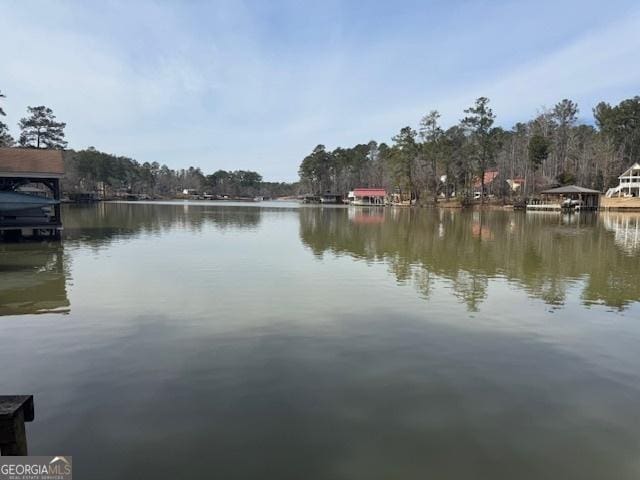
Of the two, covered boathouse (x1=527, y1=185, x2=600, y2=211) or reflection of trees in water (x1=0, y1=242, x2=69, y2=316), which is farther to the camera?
covered boathouse (x1=527, y1=185, x2=600, y2=211)

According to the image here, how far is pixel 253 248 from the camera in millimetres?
21688

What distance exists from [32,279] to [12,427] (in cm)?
1143

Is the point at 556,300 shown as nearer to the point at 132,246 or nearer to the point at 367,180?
the point at 132,246

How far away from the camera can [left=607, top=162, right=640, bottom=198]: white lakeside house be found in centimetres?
6600

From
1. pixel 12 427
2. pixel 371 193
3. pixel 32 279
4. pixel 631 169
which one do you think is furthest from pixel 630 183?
pixel 12 427

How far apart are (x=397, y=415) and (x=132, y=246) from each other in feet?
64.5

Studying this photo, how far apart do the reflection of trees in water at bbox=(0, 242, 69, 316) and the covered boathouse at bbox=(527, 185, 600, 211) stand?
61.0 metres

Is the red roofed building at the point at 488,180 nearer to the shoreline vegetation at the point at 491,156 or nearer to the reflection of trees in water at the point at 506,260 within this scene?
the shoreline vegetation at the point at 491,156

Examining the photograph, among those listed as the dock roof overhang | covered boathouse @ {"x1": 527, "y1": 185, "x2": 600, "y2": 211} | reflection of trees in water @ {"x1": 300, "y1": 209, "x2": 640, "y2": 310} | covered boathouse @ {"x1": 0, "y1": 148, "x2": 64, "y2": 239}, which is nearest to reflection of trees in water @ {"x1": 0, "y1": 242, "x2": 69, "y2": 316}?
covered boathouse @ {"x1": 0, "y1": 148, "x2": 64, "y2": 239}

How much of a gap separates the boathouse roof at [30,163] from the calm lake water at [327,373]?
12.1 meters

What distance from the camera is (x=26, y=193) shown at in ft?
81.6

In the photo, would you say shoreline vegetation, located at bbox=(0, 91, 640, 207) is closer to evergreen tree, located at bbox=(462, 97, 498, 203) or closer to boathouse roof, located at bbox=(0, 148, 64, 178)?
evergreen tree, located at bbox=(462, 97, 498, 203)

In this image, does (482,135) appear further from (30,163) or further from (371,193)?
(30,163)


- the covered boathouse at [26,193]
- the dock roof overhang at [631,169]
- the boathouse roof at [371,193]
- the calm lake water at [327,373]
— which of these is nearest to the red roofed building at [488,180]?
the boathouse roof at [371,193]
